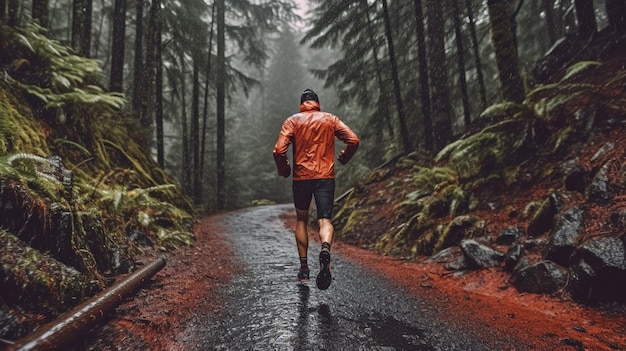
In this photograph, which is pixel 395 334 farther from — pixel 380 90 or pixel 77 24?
pixel 380 90

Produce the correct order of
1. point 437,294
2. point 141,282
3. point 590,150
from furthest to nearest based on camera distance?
point 590,150 < point 437,294 < point 141,282

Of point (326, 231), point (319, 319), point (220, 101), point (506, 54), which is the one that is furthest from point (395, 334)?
point (220, 101)

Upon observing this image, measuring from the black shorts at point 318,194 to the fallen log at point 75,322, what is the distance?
2034mm

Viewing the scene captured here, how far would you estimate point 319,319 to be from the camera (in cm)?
317

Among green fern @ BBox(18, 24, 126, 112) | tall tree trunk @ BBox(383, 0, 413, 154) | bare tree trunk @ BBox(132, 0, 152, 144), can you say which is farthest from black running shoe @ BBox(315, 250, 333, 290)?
bare tree trunk @ BBox(132, 0, 152, 144)

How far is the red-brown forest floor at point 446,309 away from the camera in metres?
2.76

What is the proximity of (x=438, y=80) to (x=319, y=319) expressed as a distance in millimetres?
10002

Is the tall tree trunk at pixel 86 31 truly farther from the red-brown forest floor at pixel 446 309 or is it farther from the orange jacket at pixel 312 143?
the orange jacket at pixel 312 143

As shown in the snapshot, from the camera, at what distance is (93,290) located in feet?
9.87

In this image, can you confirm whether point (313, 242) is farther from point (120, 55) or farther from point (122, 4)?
point (122, 4)

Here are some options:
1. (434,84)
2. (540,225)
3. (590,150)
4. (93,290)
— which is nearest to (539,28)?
(434,84)

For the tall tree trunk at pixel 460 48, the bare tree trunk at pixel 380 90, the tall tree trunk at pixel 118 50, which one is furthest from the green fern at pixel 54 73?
the bare tree trunk at pixel 380 90

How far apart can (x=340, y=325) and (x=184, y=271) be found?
9.08ft

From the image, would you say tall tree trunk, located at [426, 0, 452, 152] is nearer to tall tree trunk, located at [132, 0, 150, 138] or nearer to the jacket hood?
the jacket hood
